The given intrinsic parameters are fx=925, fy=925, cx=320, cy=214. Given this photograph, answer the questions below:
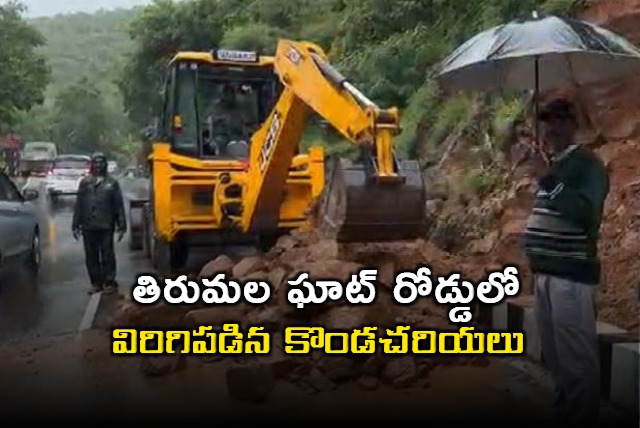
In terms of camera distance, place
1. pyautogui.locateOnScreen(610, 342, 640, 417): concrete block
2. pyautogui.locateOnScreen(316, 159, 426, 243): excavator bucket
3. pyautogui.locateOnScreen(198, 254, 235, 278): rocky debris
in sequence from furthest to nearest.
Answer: pyautogui.locateOnScreen(198, 254, 235, 278): rocky debris, pyautogui.locateOnScreen(316, 159, 426, 243): excavator bucket, pyautogui.locateOnScreen(610, 342, 640, 417): concrete block

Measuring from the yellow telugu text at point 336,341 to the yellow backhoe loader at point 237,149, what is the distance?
1.53m

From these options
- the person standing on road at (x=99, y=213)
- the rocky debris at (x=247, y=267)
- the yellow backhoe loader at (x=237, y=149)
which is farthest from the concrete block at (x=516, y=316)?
the person standing on road at (x=99, y=213)

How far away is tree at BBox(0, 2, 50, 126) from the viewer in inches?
1370

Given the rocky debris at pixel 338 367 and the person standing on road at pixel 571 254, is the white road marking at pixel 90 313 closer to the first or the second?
the rocky debris at pixel 338 367

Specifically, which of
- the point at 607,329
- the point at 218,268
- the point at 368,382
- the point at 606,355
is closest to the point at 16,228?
the point at 218,268

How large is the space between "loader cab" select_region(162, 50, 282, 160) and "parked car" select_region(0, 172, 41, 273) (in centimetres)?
221

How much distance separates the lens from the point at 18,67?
3556 centimetres

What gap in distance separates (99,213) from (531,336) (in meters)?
5.53

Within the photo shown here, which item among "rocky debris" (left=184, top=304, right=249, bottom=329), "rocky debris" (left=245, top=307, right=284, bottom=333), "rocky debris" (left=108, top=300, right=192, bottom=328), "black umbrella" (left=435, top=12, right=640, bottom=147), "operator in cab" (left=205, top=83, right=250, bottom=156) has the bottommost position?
"rocky debris" (left=108, top=300, right=192, bottom=328)

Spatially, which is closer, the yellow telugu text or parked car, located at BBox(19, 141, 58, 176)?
the yellow telugu text

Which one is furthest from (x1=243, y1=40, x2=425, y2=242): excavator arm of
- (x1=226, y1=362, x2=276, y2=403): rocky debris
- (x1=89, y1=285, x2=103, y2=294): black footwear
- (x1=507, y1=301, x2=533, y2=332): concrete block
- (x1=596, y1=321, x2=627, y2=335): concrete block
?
(x1=89, y1=285, x2=103, y2=294): black footwear

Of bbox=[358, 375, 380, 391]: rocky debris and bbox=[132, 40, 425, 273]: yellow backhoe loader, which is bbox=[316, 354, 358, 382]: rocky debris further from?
bbox=[132, 40, 425, 273]: yellow backhoe loader

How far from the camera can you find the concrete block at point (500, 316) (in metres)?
6.43

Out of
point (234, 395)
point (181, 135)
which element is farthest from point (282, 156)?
point (234, 395)
